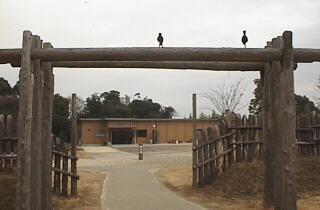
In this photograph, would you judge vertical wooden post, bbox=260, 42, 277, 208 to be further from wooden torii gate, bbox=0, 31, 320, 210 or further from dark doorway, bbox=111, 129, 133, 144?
dark doorway, bbox=111, 129, 133, 144

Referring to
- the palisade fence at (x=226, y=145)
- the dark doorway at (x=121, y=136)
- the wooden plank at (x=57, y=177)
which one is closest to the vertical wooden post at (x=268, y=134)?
the palisade fence at (x=226, y=145)

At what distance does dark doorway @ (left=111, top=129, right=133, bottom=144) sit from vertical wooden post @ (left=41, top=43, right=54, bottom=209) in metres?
44.8

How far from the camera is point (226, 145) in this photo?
12.0m

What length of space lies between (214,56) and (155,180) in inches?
331

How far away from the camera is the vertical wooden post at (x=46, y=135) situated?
7.60 metres

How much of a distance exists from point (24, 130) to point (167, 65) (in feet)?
10.4

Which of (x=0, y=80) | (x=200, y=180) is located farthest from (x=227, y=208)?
(x=0, y=80)

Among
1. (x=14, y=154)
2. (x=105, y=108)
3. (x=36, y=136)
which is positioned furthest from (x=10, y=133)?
(x=105, y=108)

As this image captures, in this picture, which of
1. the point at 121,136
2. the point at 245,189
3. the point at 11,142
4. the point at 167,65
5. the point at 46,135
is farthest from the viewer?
the point at 121,136

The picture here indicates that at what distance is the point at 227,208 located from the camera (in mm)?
9055

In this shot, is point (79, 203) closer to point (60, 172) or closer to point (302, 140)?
point (60, 172)

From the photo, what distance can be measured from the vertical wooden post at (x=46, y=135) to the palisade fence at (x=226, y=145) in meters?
5.53

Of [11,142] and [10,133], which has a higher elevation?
[10,133]

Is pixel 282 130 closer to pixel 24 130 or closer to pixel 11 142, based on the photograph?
pixel 24 130
